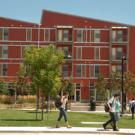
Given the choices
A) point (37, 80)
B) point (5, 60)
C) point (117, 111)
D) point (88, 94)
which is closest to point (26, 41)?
point (5, 60)

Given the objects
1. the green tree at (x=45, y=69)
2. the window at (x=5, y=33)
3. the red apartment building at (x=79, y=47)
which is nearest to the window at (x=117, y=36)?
the red apartment building at (x=79, y=47)

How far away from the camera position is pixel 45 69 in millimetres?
31469

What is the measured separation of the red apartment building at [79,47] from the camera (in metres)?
86.4

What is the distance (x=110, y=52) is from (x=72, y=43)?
678 cm

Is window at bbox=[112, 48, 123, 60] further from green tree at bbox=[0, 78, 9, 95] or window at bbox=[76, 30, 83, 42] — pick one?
green tree at bbox=[0, 78, 9, 95]

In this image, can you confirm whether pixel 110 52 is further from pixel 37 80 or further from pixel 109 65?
pixel 37 80

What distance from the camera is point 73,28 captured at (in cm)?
8694

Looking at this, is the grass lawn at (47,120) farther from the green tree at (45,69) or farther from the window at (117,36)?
the window at (117,36)

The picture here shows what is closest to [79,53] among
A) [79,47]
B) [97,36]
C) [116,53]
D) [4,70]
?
[79,47]

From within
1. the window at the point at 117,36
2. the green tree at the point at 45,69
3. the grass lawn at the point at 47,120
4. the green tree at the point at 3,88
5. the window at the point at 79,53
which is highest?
the window at the point at 117,36

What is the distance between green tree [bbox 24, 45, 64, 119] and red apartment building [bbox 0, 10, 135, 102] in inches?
2139

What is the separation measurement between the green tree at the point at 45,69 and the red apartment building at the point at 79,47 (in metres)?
54.3

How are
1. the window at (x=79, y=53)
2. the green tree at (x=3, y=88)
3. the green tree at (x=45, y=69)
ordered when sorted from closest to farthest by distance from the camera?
1. the green tree at (x=45, y=69)
2. the green tree at (x=3, y=88)
3. the window at (x=79, y=53)

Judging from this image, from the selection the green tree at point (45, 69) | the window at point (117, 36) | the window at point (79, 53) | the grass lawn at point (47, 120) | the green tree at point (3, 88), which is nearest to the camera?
the grass lawn at point (47, 120)
